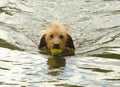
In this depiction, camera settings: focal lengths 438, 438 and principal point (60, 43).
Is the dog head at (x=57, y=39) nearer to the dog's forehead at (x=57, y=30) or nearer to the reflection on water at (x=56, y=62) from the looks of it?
the dog's forehead at (x=57, y=30)

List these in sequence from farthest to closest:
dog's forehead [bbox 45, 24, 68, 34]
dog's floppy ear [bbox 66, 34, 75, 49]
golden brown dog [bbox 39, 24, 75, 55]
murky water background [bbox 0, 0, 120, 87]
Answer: dog's forehead [bbox 45, 24, 68, 34] → dog's floppy ear [bbox 66, 34, 75, 49] → golden brown dog [bbox 39, 24, 75, 55] → murky water background [bbox 0, 0, 120, 87]

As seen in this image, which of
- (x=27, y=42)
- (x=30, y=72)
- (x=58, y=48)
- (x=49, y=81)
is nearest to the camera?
(x=49, y=81)

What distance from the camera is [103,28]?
12422mm

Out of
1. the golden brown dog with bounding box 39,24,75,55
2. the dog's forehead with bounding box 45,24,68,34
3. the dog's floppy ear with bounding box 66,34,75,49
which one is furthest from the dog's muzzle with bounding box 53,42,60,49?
the dog's forehead with bounding box 45,24,68,34

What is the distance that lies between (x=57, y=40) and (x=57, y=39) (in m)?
0.10

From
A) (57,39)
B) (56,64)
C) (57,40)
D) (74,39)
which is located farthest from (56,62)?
(74,39)

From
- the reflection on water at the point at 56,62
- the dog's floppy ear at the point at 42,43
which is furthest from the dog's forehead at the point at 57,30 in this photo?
the reflection on water at the point at 56,62

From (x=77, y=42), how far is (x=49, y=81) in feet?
12.1

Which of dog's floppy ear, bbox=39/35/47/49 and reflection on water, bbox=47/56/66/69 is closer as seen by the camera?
reflection on water, bbox=47/56/66/69

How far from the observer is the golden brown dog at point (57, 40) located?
1067cm

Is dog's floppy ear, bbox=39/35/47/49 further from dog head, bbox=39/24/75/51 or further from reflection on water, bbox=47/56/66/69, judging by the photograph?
reflection on water, bbox=47/56/66/69

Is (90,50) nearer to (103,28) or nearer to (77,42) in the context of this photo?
(77,42)

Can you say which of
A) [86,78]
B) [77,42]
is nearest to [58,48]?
[77,42]

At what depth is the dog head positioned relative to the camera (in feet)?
35.1
